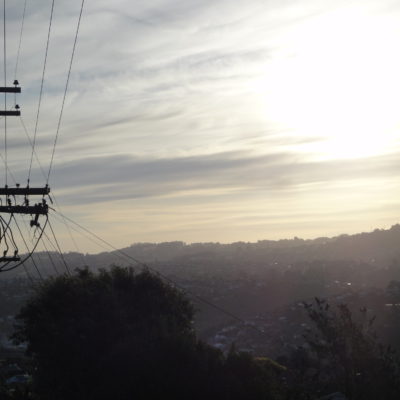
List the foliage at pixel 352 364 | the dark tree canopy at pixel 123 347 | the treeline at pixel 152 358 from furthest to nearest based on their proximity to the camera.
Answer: the dark tree canopy at pixel 123 347 → the treeline at pixel 152 358 → the foliage at pixel 352 364

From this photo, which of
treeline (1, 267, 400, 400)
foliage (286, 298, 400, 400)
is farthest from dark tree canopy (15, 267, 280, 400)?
foliage (286, 298, 400, 400)

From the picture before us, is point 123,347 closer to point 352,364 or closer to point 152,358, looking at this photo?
point 152,358

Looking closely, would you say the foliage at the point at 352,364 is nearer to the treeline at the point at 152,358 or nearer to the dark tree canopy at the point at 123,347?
the treeline at the point at 152,358

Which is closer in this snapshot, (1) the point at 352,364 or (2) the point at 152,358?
(1) the point at 352,364

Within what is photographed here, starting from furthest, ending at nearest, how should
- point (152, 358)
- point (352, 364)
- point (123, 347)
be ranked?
point (123, 347)
point (152, 358)
point (352, 364)

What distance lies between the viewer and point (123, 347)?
22.8 meters

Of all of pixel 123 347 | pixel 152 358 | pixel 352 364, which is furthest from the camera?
pixel 123 347

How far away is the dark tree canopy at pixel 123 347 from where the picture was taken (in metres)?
20.5

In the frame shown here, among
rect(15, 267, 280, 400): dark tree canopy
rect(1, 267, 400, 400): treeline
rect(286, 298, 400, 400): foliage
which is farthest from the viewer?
rect(15, 267, 280, 400): dark tree canopy

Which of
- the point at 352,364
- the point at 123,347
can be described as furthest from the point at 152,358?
the point at 352,364

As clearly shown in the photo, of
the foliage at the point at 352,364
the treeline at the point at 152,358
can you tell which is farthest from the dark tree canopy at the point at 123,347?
the foliage at the point at 352,364

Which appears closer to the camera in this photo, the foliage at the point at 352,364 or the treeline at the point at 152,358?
the foliage at the point at 352,364

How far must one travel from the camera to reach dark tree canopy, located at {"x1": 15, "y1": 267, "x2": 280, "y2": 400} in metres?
20.5

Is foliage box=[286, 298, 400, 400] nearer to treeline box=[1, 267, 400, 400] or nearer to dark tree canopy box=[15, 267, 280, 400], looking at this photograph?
treeline box=[1, 267, 400, 400]
